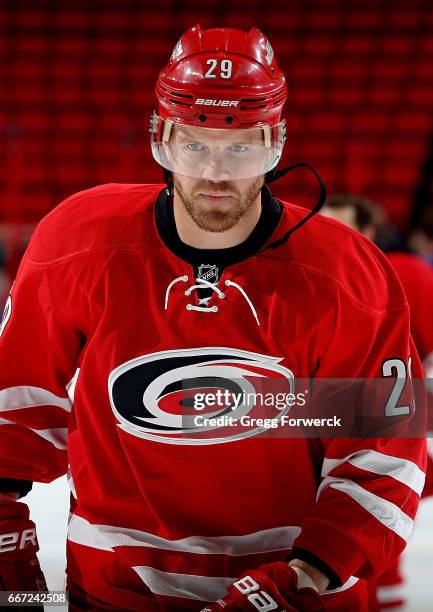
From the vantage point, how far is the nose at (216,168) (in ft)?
4.47

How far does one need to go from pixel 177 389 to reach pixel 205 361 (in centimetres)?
7

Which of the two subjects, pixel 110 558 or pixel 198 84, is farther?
pixel 110 558

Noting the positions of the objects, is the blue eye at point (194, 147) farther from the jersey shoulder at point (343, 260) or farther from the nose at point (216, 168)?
the jersey shoulder at point (343, 260)

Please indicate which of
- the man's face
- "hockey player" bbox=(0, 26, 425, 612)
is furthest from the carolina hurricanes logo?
the man's face

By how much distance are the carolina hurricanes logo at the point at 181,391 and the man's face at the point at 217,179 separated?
8.3 inches

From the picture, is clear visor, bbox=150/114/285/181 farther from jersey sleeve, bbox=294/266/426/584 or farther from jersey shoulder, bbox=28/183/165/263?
jersey sleeve, bbox=294/266/426/584

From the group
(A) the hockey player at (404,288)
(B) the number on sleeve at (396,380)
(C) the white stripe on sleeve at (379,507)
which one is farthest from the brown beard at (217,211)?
(A) the hockey player at (404,288)

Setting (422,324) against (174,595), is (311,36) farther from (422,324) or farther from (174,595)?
(174,595)

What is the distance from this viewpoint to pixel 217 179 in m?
1.36

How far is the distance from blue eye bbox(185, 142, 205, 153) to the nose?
0.8 inches

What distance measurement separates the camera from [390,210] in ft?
22.5

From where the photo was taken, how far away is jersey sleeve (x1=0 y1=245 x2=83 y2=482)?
1.47 m

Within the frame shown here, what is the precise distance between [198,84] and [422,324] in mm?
1490

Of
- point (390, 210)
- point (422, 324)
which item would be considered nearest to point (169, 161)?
point (422, 324)
